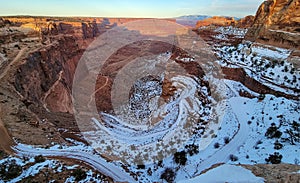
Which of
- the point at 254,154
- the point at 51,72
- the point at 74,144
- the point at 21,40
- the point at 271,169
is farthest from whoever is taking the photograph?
the point at 21,40

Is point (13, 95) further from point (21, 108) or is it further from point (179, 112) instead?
point (179, 112)

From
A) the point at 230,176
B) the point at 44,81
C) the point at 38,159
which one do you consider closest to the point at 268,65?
the point at 230,176

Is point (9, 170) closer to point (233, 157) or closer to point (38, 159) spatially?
point (38, 159)

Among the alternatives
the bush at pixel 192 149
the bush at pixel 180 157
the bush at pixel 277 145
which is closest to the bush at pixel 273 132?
the bush at pixel 277 145

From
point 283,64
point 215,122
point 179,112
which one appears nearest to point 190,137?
point 215,122

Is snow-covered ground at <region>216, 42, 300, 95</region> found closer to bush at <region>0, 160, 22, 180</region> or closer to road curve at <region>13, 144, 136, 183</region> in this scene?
road curve at <region>13, 144, 136, 183</region>

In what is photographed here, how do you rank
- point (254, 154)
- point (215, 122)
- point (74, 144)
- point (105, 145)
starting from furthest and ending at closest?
point (215, 122), point (105, 145), point (74, 144), point (254, 154)

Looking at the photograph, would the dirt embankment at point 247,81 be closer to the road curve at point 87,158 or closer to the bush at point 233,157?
the bush at point 233,157
